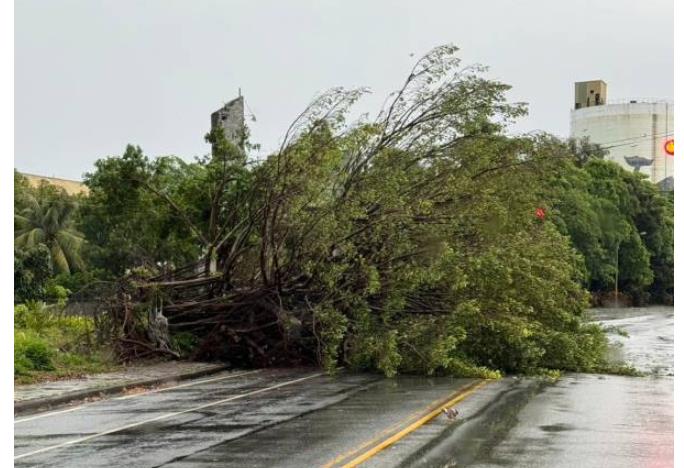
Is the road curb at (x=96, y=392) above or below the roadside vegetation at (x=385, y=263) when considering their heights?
below

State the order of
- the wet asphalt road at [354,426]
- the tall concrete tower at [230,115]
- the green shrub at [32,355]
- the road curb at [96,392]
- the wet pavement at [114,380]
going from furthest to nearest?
1. the tall concrete tower at [230,115]
2. the green shrub at [32,355]
3. the wet pavement at [114,380]
4. the road curb at [96,392]
5. the wet asphalt road at [354,426]

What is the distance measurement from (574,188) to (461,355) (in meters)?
51.6

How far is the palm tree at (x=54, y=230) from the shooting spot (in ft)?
177

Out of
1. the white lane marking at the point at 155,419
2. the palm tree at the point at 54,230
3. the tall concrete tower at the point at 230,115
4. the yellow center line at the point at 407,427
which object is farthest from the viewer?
the palm tree at the point at 54,230

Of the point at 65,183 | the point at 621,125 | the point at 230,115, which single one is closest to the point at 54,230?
the point at 65,183

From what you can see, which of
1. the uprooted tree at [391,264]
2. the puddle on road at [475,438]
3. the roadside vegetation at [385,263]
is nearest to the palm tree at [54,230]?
the roadside vegetation at [385,263]

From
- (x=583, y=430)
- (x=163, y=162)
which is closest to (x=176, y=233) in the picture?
(x=163, y=162)

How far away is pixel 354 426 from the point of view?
35.0 ft

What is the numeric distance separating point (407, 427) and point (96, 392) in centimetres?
631

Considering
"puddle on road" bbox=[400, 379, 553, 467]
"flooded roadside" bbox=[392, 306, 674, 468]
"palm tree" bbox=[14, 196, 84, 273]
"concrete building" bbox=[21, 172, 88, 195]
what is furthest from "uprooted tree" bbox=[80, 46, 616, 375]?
"concrete building" bbox=[21, 172, 88, 195]

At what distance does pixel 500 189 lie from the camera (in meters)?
18.3

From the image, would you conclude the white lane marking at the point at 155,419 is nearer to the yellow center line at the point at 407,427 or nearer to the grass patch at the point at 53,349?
the yellow center line at the point at 407,427

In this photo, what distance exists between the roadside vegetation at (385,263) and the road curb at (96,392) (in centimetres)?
199

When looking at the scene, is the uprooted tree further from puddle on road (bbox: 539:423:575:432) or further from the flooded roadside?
puddle on road (bbox: 539:423:575:432)
